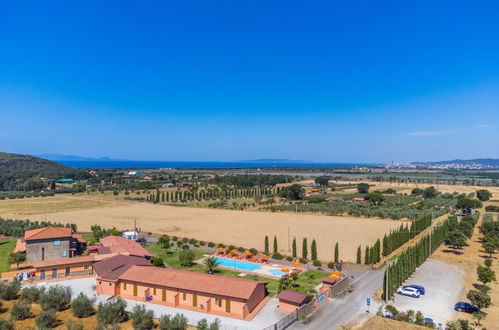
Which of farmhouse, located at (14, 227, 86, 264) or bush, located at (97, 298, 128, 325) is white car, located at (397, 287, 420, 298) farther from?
farmhouse, located at (14, 227, 86, 264)

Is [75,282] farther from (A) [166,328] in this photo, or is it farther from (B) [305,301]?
(B) [305,301]

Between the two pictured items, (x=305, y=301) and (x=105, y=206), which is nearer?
(x=305, y=301)

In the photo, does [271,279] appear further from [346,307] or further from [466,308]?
[466,308]

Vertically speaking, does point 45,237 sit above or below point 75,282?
above

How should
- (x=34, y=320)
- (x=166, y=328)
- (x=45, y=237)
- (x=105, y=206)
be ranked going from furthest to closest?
(x=105, y=206) → (x=45, y=237) → (x=34, y=320) → (x=166, y=328)

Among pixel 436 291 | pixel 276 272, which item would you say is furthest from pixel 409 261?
pixel 276 272

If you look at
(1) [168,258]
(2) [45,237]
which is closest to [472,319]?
(1) [168,258]

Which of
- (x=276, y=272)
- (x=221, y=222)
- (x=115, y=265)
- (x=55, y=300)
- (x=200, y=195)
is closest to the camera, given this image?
(x=55, y=300)
